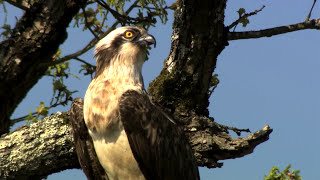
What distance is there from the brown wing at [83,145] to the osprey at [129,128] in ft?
0.38

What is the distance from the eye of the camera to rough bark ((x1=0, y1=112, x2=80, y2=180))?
6250mm

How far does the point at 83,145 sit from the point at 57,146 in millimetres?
552

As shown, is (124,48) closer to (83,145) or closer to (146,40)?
(146,40)

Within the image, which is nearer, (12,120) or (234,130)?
(234,130)

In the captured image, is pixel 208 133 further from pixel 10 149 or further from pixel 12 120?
pixel 12 120

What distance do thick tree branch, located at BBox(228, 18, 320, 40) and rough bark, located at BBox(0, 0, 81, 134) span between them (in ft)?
8.51

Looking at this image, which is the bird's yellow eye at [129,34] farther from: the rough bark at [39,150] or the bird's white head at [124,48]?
the rough bark at [39,150]

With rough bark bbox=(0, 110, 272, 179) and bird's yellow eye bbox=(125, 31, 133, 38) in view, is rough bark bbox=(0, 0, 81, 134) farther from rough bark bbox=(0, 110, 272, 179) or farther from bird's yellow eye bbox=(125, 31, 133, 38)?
bird's yellow eye bbox=(125, 31, 133, 38)

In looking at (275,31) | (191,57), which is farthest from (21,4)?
(275,31)

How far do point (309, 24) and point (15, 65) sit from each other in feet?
14.5

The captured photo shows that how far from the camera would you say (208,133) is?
636 cm

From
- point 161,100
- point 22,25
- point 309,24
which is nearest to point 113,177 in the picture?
point 161,100

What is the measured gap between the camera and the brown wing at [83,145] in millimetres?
5852

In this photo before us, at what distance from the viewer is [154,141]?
18.6 feet
